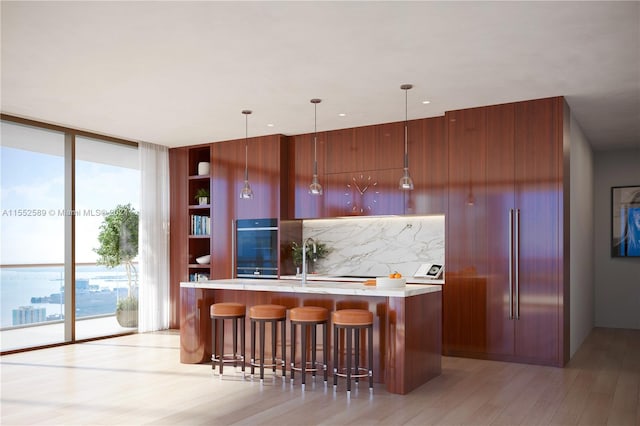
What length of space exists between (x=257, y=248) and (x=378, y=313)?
3.19 metres

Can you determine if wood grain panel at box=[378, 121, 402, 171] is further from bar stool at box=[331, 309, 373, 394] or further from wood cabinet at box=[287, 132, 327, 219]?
bar stool at box=[331, 309, 373, 394]

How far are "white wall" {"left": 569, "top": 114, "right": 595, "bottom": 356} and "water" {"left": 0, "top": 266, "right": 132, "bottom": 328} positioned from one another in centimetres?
598

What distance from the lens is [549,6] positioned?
141 inches

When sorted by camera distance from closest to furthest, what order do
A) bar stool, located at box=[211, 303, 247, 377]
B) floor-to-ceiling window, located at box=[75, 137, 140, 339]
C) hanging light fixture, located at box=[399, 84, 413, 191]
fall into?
hanging light fixture, located at box=[399, 84, 413, 191]
bar stool, located at box=[211, 303, 247, 377]
floor-to-ceiling window, located at box=[75, 137, 140, 339]

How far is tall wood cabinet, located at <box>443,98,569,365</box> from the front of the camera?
5676mm

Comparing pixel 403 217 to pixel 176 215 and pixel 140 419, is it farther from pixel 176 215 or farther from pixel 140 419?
→ pixel 140 419

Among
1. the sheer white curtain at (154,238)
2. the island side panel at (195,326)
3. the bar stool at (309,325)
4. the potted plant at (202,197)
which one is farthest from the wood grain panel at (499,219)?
the sheer white curtain at (154,238)

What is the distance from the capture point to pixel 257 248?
25.5ft

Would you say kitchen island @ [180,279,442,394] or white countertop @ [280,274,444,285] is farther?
white countertop @ [280,274,444,285]

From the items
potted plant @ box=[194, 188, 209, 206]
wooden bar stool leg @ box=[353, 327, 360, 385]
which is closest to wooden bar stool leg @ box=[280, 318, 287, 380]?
wooden bar stool leg @ box=[353, 327, 360, 385]

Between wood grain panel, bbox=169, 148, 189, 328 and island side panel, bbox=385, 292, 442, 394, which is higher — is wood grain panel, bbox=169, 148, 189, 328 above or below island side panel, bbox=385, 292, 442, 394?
above

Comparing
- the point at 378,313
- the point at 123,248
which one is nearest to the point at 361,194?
the point at 378,313

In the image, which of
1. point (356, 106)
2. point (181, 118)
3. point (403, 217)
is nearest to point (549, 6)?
point (356, 106)

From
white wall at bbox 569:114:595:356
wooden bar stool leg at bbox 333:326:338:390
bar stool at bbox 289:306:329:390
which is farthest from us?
white wall at bbox 569:114:595:356
